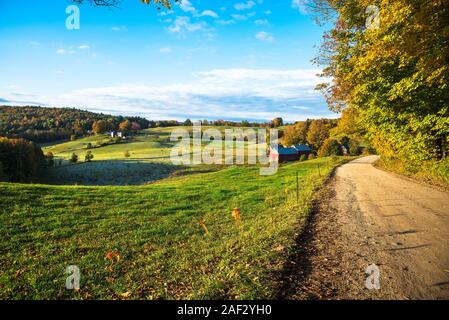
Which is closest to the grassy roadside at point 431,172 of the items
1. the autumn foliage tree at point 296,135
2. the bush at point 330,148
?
the bush at point 330,148

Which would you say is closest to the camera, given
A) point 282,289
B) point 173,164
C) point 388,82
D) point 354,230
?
point 282,289

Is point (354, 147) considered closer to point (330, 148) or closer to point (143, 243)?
point (330, 148)

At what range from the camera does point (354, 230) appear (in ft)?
34.4

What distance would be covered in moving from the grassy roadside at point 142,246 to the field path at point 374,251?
76 centimetres

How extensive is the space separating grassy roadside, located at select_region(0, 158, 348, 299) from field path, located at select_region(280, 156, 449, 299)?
76cm

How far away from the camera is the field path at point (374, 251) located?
6219mm

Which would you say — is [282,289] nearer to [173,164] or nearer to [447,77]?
[447,77]

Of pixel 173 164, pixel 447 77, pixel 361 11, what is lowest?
pixel 173 164

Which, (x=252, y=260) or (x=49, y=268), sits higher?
(x=252, y=260)

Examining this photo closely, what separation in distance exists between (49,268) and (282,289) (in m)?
7.58

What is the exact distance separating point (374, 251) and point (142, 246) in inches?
327

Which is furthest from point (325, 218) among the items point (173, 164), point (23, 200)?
point (173, 164)

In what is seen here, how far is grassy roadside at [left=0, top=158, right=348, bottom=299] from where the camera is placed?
708 cm
